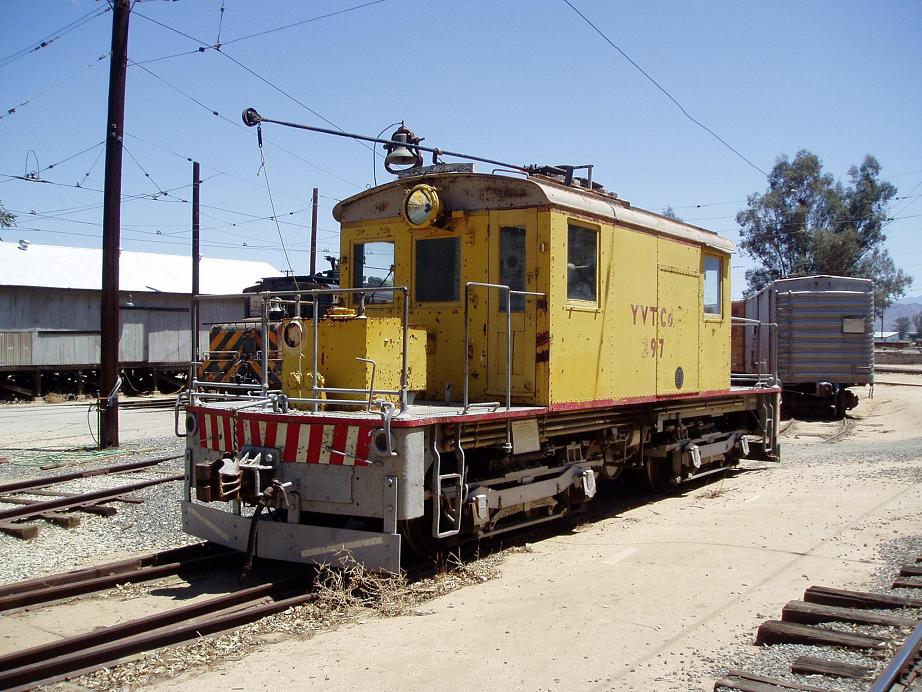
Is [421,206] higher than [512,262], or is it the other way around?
[421,206]

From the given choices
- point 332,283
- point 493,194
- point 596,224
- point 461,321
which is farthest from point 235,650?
point 332,283

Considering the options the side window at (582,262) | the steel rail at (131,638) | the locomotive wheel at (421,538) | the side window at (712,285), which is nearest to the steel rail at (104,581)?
the steel rail at (131,638)

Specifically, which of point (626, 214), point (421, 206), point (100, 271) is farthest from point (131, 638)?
point (100, 271)

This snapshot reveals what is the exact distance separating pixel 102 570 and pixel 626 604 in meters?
4.10

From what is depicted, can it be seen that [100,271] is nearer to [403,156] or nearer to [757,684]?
[403,156]

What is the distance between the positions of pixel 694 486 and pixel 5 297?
24942mm

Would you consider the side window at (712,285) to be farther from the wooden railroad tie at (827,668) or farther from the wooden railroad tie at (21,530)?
the wooden railroad tie at (21,530)

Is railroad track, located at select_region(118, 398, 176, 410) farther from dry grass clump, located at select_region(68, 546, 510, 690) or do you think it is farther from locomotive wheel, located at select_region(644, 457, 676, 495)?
dry grass clump, located at select_region(68, 546, 510, 690)

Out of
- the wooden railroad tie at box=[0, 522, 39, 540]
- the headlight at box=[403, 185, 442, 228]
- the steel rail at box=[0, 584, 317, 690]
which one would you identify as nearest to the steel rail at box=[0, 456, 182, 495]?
the wooden railroad tie at box=[0, 522, 39, 540]

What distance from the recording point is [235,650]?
16.6ft

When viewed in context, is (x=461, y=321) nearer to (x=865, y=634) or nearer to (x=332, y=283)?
(x=865, y=634)

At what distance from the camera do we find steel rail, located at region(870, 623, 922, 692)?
4168 millimetres

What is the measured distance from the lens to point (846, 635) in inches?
196

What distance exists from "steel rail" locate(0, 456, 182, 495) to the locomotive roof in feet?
17.1
